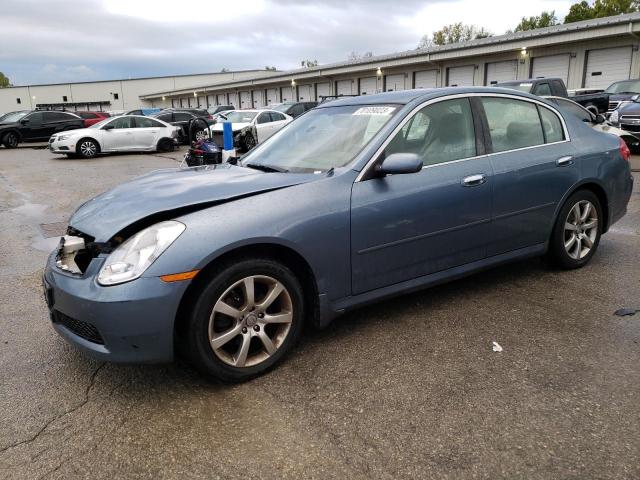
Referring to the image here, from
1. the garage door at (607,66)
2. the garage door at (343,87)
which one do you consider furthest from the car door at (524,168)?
the garage door at (343,87)

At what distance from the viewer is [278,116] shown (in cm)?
1992

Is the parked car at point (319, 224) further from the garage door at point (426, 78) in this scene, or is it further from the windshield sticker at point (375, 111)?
the garage door at point (426, 78)

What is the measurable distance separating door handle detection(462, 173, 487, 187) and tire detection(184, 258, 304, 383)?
146 cm

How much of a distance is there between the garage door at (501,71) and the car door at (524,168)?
22332 mm

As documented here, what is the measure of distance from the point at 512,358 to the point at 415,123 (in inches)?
65.5

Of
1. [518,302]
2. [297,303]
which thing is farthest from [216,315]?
[518,302]

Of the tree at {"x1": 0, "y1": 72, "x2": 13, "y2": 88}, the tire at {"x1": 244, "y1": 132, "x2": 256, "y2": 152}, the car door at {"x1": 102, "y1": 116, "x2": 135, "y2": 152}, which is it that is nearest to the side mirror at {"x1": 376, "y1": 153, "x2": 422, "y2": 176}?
the tire at {"x1": 244, "y1": 132, "x2": 256, "y2": 152}

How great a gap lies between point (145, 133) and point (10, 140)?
27.0 feet

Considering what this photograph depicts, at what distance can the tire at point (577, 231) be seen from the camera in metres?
4.45

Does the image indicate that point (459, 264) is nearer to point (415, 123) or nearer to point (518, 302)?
point (518, 302)

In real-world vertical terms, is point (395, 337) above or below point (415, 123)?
below

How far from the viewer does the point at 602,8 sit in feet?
154

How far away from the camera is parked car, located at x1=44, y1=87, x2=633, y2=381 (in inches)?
106

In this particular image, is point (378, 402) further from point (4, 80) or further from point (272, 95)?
point (4, 80)
